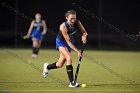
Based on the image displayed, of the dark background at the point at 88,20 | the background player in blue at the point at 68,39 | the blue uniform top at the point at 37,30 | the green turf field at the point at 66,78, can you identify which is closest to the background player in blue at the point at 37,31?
the blue uniform top at the point at 37,30

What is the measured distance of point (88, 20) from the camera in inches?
1060

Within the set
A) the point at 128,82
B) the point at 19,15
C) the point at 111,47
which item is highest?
the point at 128,82

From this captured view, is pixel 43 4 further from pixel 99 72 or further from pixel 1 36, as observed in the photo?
pixel 99 72

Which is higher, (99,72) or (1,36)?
(99,72)

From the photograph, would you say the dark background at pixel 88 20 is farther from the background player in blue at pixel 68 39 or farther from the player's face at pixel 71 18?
the player's face at pixel 71 18

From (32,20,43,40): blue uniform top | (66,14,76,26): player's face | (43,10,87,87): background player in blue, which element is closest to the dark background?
(32,20,43,40): blue uniform top

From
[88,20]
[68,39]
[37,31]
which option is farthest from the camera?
[88,20]

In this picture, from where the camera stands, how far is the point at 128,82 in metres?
13.0

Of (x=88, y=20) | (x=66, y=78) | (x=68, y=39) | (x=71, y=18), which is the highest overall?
(x=71, y=18)

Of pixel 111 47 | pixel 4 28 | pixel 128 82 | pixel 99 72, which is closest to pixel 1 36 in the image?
pixel 4 28

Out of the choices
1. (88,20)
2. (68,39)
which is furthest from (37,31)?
(68,39)

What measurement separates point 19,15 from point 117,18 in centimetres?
517

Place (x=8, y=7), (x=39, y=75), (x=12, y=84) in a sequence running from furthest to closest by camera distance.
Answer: (x=8, y=7) < (x=39, y=75) < (x=12, y=84)

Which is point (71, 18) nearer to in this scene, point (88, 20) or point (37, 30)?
point (37, 30)
